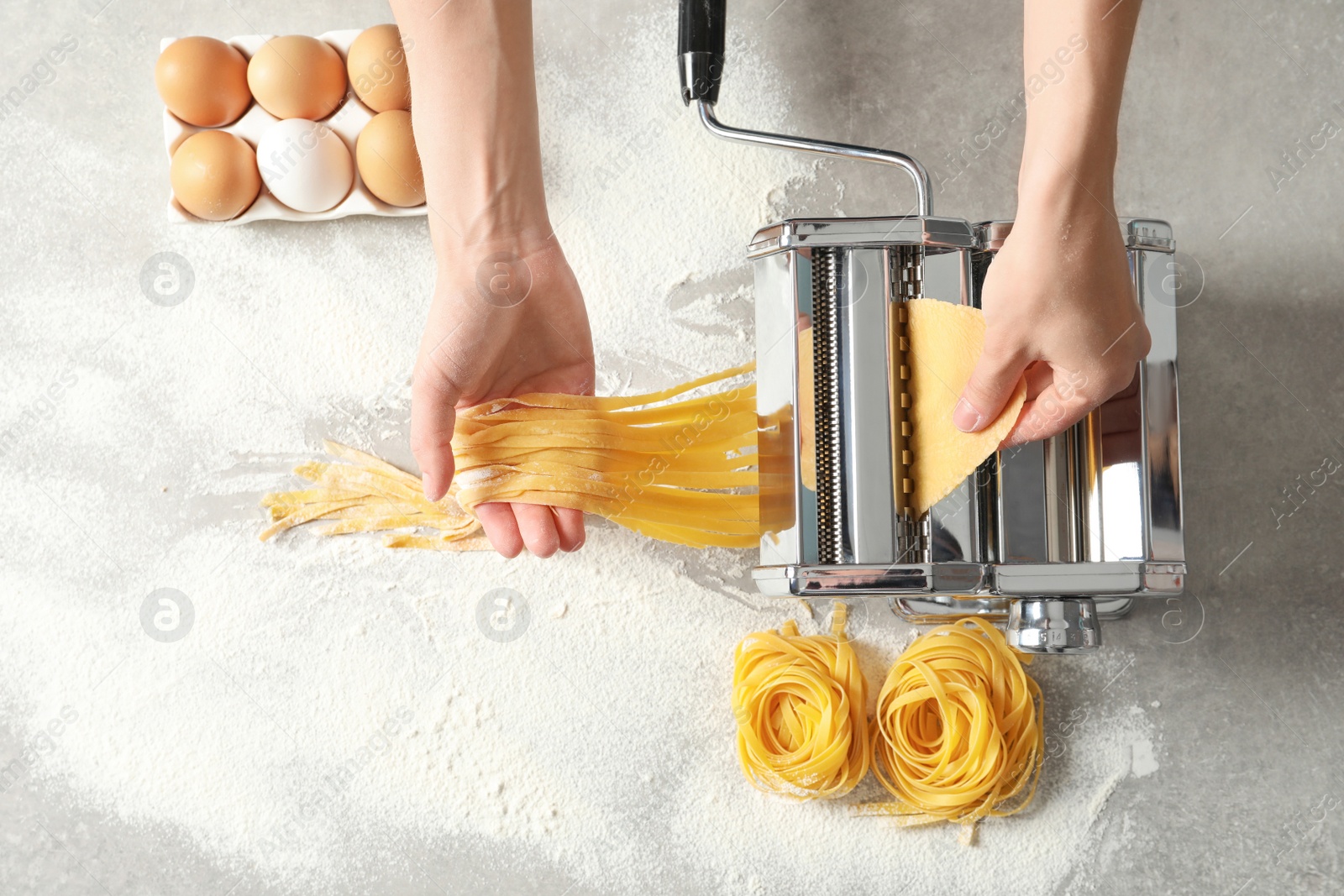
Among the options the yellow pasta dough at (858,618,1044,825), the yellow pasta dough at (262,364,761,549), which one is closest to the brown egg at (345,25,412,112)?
the yellow pasta dough at (262,364,761,549)

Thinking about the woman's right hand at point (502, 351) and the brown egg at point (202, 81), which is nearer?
the woman's right hand at point (502, 351)

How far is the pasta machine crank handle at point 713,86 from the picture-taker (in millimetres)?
928

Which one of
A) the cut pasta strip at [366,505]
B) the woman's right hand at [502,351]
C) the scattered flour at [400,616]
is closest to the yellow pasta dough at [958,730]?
the scattered flour at [400,616]

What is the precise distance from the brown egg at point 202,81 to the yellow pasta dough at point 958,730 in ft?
3.34

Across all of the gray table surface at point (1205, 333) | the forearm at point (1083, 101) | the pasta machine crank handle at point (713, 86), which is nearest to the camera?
the forearm at point (1083, 101)

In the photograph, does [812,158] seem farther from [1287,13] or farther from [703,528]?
[1287,13]

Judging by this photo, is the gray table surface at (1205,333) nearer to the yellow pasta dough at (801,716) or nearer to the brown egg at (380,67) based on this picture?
the brown egg at (380,67)

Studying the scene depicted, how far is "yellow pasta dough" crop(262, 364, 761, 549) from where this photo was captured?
97cm

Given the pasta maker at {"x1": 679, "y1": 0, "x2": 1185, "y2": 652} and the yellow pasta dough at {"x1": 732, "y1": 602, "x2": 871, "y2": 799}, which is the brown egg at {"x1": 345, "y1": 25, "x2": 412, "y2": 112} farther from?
the yellow pasta dough at {"x1": 732, "y1": 602, "x2": 871, "y2": 799}

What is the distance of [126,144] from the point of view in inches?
45.3

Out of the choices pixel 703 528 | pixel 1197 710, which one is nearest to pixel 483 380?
pixel 703 528

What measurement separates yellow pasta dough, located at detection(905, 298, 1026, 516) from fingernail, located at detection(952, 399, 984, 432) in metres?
0.01

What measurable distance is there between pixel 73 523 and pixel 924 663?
1021 millimetres

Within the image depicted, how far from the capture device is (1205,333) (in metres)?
1.06
